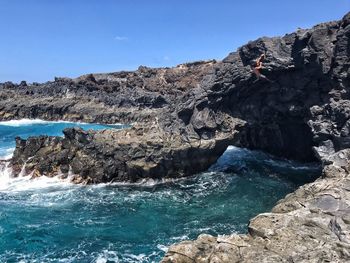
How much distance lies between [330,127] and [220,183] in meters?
10.4

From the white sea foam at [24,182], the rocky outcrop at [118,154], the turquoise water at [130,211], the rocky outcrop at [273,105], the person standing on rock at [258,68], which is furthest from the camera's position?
the person standing on rock at [258,68]

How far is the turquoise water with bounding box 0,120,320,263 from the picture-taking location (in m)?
22.1

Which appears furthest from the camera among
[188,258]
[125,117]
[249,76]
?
[125,117]

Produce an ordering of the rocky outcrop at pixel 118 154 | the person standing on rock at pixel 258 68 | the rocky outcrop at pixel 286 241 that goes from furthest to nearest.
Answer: the person standing on rock at pixel 258 68 < the rocky outcrop at pixel 118 154 < the rocky outcrop at pixel 286 241

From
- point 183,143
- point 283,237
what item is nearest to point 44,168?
point 183,143

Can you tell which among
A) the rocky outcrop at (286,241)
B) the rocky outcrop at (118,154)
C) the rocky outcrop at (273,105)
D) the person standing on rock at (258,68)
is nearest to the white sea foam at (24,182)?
the rocky outcrop at (118,154)

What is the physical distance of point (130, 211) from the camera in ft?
92.8

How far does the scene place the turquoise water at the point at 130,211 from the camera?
2209 centimetres

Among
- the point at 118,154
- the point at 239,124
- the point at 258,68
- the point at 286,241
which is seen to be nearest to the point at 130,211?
the point at 118,154

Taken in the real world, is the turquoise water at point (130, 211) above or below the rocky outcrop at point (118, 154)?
below

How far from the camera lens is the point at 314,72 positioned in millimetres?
35312

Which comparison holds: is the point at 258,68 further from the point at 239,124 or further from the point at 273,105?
the point at 239,124

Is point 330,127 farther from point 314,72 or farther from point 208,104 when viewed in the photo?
point 208,104

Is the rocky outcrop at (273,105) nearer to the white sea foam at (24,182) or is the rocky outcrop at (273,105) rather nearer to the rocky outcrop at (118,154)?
the rocky outcrop at (118,154)
